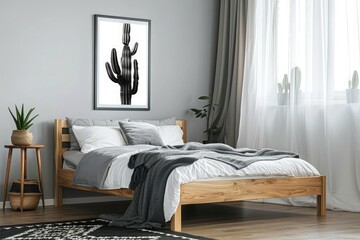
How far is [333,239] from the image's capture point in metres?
4.71

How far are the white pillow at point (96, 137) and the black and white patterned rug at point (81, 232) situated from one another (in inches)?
51.9

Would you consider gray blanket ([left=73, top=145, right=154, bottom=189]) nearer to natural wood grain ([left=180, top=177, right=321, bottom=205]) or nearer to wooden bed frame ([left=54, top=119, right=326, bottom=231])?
wooden bed frame ([left=54, top=119, right=326, bottom=231])

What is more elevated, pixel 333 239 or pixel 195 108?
pixel 195 108

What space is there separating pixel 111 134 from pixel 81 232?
195cm

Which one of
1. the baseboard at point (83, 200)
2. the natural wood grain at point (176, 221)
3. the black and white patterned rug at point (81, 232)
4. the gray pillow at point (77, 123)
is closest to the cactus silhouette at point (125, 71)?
the gray pillow at point (77, 123)

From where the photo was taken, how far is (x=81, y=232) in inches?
192

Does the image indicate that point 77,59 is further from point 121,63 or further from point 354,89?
point 354,89

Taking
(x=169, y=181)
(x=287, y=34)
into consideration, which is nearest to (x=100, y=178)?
(x=169, y=181)

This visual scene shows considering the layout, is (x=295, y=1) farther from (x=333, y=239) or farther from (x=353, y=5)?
(x=333, y=239)

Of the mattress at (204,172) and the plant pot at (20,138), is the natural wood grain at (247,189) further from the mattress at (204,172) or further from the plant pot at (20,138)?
the plant pot at (20,138)

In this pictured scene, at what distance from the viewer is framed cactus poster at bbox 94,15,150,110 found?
7168 mm

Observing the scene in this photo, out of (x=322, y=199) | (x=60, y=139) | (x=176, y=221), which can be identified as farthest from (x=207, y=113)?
(x=176, y=221)

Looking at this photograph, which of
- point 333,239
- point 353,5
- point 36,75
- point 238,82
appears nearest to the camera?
point 333,239

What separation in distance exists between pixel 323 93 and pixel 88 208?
8.57 ft
